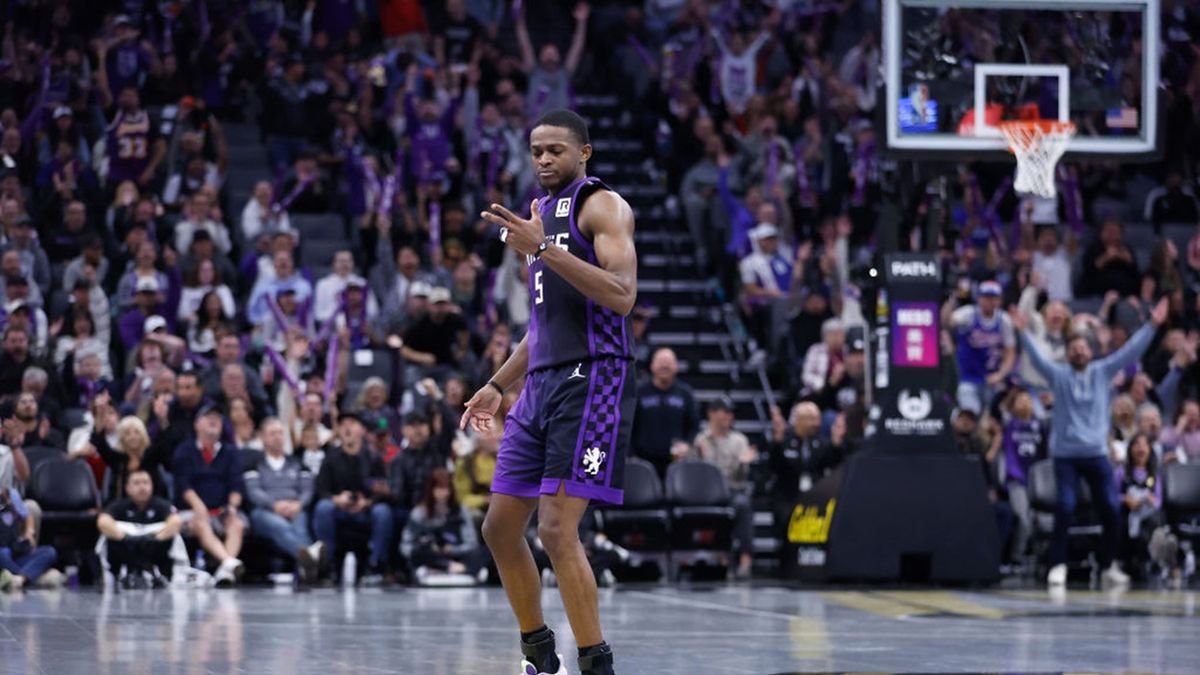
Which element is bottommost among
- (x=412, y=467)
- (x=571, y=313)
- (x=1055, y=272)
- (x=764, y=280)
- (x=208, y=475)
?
(x=208, y=475)

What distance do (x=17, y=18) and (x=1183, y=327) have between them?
13.6 metres

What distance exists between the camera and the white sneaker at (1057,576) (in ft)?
51.9

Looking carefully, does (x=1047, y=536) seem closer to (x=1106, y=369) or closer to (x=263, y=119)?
(x=1106, y=369)

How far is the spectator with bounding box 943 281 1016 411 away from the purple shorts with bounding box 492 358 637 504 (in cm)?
1221

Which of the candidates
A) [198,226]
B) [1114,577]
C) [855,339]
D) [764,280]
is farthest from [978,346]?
[198,226]

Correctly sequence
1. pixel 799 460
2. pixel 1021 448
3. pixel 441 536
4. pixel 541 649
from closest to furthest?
pixel 541 649 → pixel 441 536 → pixel 799 460 → pixel 1021 448

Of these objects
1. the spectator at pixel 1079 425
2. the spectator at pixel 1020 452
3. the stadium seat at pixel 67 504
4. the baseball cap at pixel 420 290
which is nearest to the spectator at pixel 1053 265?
the spectator at pixel 1020 452

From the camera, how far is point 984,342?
62.9 ft

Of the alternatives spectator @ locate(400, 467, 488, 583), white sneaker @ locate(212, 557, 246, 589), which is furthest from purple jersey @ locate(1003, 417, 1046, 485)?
white sneaker @ locate(212, 557, 246, 589)

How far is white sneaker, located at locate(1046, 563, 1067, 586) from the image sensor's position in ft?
51.9

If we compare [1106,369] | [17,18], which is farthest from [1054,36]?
[17,18]

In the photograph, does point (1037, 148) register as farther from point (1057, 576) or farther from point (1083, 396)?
point (1057, 576)

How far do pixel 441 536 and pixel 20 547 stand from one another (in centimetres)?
344

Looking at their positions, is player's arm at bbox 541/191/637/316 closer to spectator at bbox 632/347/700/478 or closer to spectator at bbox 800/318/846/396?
spectator at bbox 632/347/700/478
